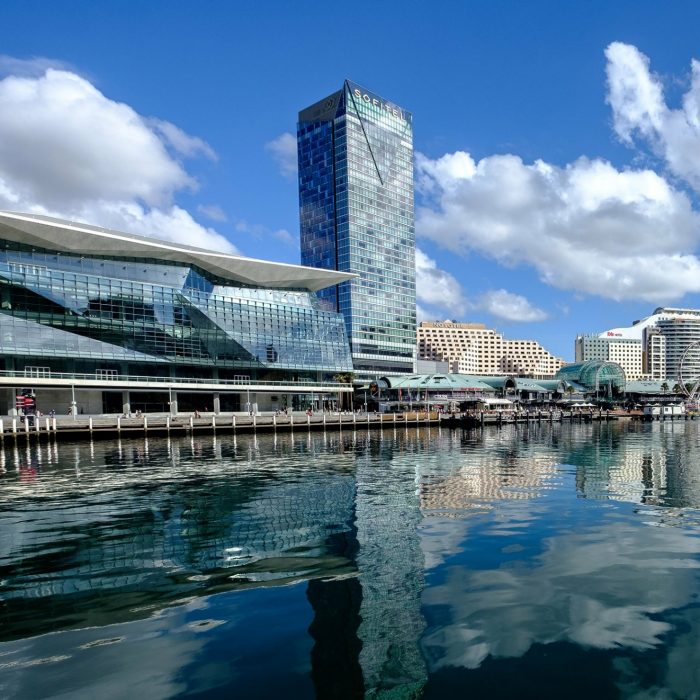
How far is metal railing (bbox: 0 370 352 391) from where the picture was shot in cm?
7896

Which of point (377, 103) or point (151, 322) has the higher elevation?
point (377, 103)

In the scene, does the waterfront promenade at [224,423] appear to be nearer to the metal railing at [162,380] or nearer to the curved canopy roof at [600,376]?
the metal railing at [162,380]

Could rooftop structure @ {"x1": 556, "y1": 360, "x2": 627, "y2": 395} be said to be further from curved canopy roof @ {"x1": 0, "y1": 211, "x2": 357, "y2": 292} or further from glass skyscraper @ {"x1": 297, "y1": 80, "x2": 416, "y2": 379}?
curved canopy roof @ {"x1": 0, "y1": 211, "x2": 357, "y2": 292}

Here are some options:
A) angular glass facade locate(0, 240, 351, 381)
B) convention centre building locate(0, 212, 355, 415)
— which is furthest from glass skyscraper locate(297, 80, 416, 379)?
angular glass facade locate(0, 240, 351, 381)

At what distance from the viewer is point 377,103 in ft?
608

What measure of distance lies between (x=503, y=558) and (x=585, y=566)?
1.98 meters

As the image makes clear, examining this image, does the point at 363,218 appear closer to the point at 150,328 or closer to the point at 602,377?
the point at 602,377

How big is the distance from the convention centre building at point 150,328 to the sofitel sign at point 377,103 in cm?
A: 9042

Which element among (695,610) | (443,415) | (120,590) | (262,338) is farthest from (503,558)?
(262,338)

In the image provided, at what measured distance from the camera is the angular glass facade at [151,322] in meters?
80.4

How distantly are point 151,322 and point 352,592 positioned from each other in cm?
8632

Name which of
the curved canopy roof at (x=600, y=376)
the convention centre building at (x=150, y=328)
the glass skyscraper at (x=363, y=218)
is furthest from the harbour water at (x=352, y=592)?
the curved canopy roof at (x=600, y=376)

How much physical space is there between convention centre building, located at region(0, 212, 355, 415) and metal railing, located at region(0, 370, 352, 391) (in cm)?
18

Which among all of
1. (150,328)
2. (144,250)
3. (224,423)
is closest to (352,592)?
(224,423)
